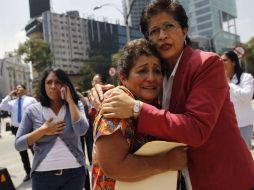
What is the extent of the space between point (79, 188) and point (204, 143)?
2039mm

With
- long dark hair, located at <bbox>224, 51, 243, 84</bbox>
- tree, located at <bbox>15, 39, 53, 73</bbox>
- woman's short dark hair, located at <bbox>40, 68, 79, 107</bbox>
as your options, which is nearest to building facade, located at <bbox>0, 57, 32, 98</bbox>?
tree, located at <bbox>15, 39, 53, 73</bbox>

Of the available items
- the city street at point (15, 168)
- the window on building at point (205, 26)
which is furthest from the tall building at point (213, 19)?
the city street at point (15, 168)

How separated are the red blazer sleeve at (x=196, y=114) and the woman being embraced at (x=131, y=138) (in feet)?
0.34

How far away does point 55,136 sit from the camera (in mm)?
3475

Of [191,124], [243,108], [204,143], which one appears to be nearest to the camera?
[191,124]

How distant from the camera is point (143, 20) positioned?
2158 millimetres

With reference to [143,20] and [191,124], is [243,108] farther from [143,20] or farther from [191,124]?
[191,124]

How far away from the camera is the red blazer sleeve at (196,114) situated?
1.66 m

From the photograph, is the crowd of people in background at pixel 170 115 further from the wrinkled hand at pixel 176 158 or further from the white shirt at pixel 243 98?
the white shirt at pixel 243 98

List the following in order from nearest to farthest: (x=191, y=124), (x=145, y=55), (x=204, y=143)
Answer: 1. (x=191, y=124)
2. (x=204, y=143)
3. (x=145, y=55)

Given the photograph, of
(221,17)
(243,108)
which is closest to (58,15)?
(221,17)

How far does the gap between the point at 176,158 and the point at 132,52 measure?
0.59 m

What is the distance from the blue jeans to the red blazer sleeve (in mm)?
1890

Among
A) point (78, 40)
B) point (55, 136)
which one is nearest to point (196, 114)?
point (55, 136)
